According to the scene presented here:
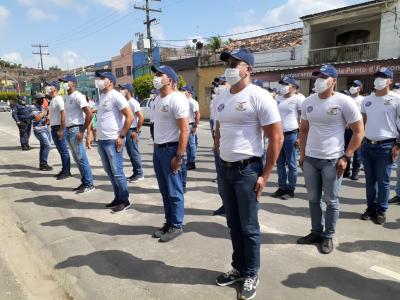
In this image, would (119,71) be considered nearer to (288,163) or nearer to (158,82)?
(288,163)

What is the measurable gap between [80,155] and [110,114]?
1438mm

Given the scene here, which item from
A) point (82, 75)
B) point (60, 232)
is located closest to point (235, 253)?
point (60, 232)

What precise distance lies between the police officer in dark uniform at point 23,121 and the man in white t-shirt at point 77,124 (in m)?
6.06

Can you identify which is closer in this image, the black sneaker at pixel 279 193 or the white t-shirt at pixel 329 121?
the white t-shirt at pixel 329 121

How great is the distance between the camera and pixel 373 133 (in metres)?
4.68

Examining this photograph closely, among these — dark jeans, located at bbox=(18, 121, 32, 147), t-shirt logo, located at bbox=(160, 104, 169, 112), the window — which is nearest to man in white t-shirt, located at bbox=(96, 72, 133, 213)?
t-shirt logo, located at bbox=(160, 104, 169, 112)

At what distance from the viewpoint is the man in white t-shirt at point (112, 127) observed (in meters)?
5.10

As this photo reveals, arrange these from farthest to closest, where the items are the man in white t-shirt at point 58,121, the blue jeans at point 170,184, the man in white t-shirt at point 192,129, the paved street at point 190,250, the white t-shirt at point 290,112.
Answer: the man in white t-shirt at point 192,129, the man in white t-shirt at point 58,121, the white t-shirt at point 290,112, the blue jeans at point 170,184, the paved street at point 190,250

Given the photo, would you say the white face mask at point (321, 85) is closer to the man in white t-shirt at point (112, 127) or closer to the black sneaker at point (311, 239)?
the black sneaker at point (311, 239)

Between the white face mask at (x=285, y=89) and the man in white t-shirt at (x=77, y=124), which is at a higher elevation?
the white face mask at (x=285, y=89)

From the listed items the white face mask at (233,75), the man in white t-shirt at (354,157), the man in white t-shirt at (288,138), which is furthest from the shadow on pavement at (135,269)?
the man in white t-shirt at (354,157)

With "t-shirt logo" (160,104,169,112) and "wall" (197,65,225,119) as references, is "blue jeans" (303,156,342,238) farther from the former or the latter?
"wall" (197,65,225,119)

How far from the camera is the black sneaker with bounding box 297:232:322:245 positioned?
401cm

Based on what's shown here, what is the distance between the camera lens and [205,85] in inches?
1042
